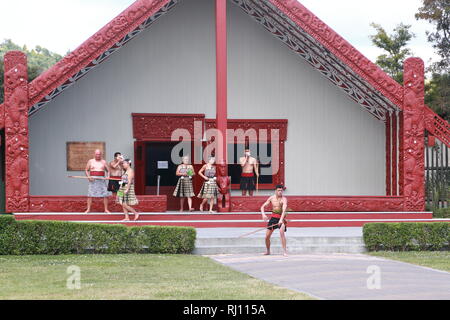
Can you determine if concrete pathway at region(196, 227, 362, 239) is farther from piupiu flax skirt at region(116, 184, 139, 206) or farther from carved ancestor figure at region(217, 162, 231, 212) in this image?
piupiu flax skirt at region(116, 184, 139, 206)

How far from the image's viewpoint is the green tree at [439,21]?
91.6ft

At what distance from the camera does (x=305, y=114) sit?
21.0m

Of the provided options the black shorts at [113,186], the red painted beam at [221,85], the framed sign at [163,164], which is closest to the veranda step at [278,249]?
the red painted beam at [221,85]

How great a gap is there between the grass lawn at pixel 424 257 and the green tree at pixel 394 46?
23.6 meters

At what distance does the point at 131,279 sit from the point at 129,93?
10618 mm

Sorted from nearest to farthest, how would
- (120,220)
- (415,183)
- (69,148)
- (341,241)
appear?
(341,241), (120,220), (415,183), (69,148)

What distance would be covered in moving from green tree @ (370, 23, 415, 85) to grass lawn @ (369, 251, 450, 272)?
23.6 m

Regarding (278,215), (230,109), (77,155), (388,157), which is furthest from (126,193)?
(388,157)

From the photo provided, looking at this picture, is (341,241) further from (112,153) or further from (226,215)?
(112,153)

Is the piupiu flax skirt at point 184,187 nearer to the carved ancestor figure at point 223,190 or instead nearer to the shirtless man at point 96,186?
the carved ancestor figure at point 223,190
